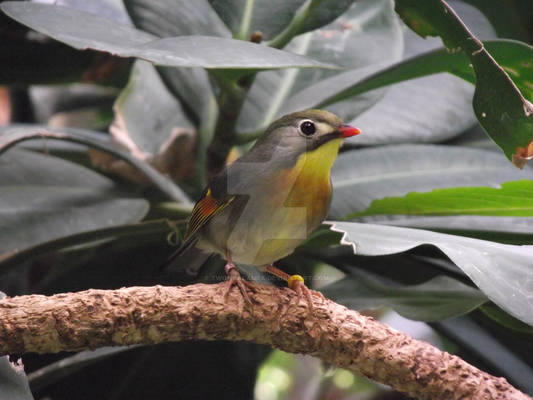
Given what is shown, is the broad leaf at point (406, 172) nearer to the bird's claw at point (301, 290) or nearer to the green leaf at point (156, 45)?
the bird's claw at point (301, 290)

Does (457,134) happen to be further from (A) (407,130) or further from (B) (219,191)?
(B) (219,191)

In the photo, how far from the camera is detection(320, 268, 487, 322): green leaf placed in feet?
4.99

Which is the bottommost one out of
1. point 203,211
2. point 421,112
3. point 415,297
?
point 415,297

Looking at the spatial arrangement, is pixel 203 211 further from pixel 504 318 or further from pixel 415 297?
pixel 504 318

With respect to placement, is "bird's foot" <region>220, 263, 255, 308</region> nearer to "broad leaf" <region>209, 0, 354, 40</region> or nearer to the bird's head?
the bird's head

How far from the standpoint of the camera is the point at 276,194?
1543mm

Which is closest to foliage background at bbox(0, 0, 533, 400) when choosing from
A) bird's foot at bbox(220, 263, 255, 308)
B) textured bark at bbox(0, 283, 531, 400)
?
textured bark at bbox(0, 283, 531, 400)

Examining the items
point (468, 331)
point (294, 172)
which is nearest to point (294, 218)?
point (294, 172)

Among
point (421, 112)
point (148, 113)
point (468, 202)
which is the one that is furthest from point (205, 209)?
point (421, 112)

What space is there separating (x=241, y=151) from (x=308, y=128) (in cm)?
78

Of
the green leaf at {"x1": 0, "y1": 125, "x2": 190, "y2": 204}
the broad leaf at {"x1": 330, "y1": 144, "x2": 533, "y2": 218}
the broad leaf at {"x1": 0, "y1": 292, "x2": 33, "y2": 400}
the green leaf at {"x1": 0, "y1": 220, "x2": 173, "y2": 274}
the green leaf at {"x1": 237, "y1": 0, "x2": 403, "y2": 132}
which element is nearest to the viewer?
the broad leaf at {"x1": 0, "y1": 292, "x2": 33, "y2": 400}

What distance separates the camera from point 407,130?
89.4 inches

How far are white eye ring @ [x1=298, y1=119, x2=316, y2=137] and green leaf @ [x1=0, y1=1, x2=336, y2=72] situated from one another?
195 millimetres

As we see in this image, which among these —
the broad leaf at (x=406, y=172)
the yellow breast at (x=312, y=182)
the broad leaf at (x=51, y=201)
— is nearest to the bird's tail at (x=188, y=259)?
the broad leaf at (x=51, y=201)
